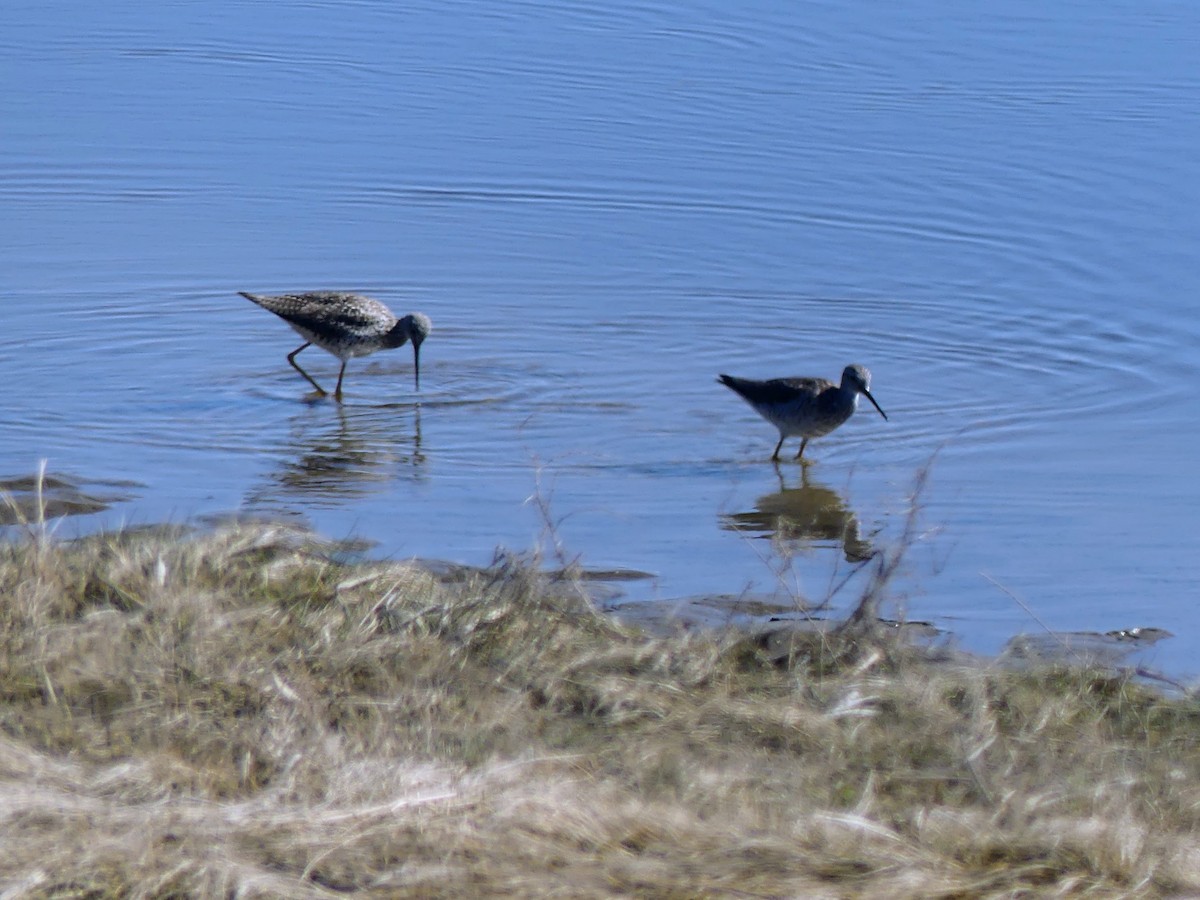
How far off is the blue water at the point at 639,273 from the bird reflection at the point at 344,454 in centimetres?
4

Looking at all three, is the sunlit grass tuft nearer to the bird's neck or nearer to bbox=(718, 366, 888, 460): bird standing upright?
bbox=(718, 366, 888, 460): bird standing upright

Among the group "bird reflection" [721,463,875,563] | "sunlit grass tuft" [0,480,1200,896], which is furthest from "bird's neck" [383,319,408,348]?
"sunlit grass tuft" [0,480,1200,896]

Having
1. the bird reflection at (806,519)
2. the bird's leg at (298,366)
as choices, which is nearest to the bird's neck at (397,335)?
the bird's leg at (298,366)

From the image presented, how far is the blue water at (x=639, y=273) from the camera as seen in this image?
916 cm

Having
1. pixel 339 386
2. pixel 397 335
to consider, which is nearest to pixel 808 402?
pixel 397 335

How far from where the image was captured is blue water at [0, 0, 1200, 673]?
30.1ft

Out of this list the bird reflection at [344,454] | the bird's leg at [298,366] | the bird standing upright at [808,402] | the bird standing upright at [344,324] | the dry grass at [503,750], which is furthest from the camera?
the bird's leg at [298,366]

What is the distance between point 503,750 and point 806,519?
4.79 meters

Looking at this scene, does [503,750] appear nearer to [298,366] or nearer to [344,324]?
[344,324]

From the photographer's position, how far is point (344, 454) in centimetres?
1049

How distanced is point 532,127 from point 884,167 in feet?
11.2

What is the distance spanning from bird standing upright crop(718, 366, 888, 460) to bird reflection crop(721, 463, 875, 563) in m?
0.36

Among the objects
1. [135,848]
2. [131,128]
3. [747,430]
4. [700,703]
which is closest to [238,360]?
[747,430]

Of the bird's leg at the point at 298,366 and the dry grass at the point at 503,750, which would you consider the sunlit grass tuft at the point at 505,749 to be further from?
the bird's leg at the point at 298,366
